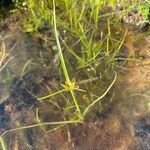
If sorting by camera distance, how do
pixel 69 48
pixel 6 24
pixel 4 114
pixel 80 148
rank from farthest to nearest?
pixel 6 24
pixel 69 48
pixel 4 114
pixel 80 148

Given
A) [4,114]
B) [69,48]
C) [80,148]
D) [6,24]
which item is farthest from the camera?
[6,24]

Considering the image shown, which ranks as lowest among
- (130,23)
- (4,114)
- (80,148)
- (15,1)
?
(80,148)

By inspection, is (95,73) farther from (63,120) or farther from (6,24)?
(6,24)

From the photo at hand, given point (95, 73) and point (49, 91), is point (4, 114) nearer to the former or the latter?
point (49, 91)

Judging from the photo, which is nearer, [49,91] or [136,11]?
[49,91]

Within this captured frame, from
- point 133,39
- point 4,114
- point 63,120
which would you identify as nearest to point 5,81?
point 4,114

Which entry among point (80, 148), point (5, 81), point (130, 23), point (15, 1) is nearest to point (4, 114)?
point (5, 81)

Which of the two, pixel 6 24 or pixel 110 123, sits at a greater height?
pixel 6 24
